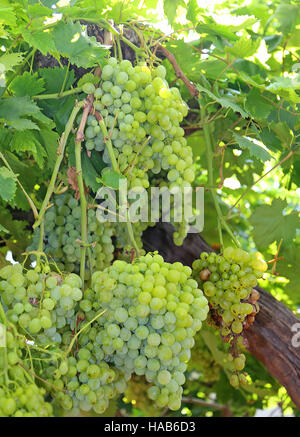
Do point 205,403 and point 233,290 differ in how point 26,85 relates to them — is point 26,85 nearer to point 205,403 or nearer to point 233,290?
point 233,290

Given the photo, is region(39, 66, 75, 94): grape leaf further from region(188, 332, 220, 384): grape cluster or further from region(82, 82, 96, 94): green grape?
region(188, 332, 220, 384): grape cluster

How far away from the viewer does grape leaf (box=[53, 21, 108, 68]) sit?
0.78 meters

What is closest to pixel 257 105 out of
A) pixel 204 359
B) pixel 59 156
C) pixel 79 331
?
pixel 59 156

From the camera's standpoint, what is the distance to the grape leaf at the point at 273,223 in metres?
1.20

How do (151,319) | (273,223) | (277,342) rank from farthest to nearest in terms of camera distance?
1. (273,223)
2. (277,342)
3. (151,319)

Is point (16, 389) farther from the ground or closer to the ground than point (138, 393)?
farther from the ground

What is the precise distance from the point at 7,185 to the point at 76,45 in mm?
255

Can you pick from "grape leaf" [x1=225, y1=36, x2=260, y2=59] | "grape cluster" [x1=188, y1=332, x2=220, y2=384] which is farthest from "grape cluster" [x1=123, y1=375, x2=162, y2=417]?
"grape leaf" [x1=225, y1=36, x2=260, y2=59]

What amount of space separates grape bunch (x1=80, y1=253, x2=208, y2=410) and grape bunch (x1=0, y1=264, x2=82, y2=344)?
0.05 m

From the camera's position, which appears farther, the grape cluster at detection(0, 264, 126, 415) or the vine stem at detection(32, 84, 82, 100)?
the vine stem at detection(32, 84, 82, 100)

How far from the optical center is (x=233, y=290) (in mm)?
887

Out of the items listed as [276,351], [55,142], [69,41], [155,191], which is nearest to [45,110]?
[55,142]

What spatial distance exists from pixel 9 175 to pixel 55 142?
18 cm

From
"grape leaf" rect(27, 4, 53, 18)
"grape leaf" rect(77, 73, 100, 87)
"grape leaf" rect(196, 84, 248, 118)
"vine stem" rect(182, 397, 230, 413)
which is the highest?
"grape leaf" rect(27, 4, 53, 18)
